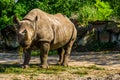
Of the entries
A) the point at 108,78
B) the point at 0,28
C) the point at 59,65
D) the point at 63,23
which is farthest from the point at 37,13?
the point at 0,28

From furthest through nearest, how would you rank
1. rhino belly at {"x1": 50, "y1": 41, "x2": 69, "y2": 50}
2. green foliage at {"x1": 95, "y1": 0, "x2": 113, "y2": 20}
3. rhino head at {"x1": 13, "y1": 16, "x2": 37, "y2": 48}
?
green foliage at {"x1": 95, "y1": 0, "x2": 113, "y2": 20} < rhino belly at {"x1": 50, "y1": 41, "x2": 69, "y2": 50} < rhino head at {"x1": 13, "y1": 16, "x2": 37, "y2": 48}

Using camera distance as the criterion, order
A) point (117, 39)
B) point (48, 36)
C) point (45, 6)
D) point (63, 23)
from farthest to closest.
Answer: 1. point (117, 39)
2. point (45, 6)
3. point (63, 23)
4. point (48, 36)

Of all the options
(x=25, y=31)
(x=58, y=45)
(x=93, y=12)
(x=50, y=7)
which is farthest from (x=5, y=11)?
(x=25, y=31)

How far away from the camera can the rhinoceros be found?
10769mm

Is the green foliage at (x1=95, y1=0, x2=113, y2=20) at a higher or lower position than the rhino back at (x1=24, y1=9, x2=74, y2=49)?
lower

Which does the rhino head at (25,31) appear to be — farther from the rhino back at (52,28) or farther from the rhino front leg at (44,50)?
the rhino front leg at (44,50)

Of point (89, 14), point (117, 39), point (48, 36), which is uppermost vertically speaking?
point (48, 36)

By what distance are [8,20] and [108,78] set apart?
1343cm

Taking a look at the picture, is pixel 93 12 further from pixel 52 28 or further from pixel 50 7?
pixel 52 28

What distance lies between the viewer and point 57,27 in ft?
40.2

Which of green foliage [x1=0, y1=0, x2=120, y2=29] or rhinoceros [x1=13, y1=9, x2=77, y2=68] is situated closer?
rhinoceros [x1=13, y1=9, x2=77, y2=68]

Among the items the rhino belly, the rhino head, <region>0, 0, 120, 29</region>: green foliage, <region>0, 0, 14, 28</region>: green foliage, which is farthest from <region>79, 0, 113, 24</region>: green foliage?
the rhino head

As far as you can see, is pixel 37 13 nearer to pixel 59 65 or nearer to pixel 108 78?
pixel 59 65

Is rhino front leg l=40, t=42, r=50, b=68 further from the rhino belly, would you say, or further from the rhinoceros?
the rhino belly
